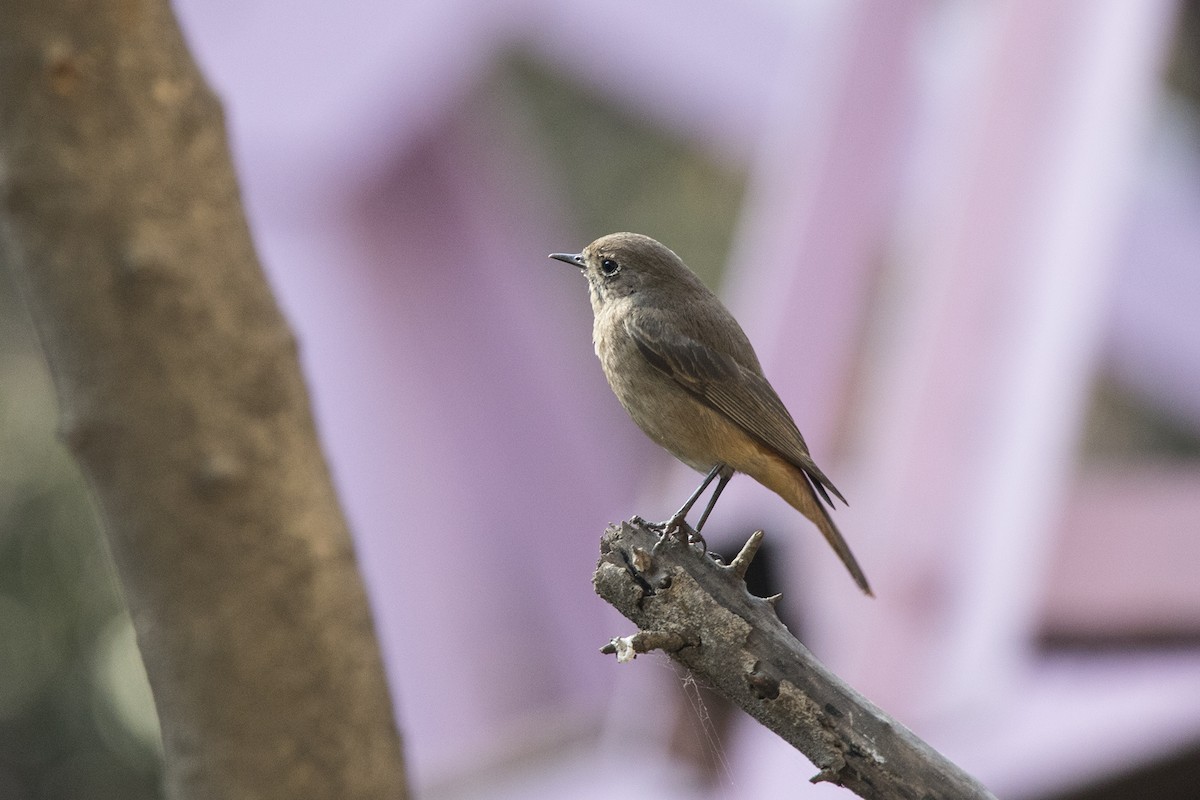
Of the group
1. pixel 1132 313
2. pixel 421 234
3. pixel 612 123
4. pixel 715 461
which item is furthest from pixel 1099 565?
pixel 612 123

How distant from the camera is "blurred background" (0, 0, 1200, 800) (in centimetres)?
455

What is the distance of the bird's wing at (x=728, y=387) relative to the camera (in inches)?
103

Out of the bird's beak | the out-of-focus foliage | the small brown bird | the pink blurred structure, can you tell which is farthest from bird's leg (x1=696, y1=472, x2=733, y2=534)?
the out-of-focus foliage

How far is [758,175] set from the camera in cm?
670

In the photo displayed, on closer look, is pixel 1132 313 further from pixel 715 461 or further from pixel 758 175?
pixel 715 461

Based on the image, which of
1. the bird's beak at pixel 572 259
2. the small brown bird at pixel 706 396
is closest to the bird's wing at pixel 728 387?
the small brown bird at pixel 706 396

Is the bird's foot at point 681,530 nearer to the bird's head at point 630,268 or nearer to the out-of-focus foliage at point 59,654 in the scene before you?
the bird's head at point 630,268

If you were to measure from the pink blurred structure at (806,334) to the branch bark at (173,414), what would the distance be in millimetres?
831

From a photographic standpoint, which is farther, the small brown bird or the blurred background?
the blurred background

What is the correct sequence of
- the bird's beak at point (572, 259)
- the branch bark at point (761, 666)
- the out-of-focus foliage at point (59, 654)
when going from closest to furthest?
1. the branch bark at point (761, 666)
2. the bird's beak at point (572, 259)
3. the out-of-focus foliage at point (59, 654)

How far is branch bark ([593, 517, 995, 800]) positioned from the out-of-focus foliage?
439 inches

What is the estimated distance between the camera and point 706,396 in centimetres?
266

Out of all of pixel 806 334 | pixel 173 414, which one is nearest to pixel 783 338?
pixel 806 334

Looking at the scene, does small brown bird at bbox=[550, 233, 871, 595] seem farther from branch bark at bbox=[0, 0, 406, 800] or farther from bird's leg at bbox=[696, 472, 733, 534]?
branch bark at bbox=[0, 0, 406, 800]
